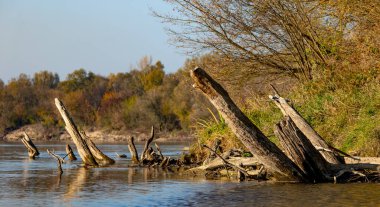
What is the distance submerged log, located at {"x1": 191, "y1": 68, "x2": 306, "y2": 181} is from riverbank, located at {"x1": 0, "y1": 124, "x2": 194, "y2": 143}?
65506mm

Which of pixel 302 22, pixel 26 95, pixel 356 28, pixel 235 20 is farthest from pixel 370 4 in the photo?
pixel 26 95

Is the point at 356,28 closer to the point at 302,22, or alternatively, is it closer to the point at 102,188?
the point at 302,22

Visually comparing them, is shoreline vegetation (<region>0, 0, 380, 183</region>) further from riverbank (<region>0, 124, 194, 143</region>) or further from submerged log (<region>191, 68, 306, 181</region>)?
riverbank (<region>0, 124, 194, 143</region>)

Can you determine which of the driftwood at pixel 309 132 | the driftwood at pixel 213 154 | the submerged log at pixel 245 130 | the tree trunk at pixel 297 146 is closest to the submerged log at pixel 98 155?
the driftwood at pixel 213 154

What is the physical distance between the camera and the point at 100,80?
11919 centimetres

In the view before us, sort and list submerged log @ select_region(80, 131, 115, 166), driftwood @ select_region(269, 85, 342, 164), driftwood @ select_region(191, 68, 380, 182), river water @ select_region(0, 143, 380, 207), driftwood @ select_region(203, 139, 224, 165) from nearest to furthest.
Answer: river water @ select_region(0, 143, 380, 207)
driftwood @ select_region(191, 68, 380, 182)
driftwood @ select_region(269, 85, 342, 164)
driftwood @ select_region(203, 139, 224, 165)
submerged log @ select_region(80, 131, 115, 166)

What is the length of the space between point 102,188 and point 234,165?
3.40m

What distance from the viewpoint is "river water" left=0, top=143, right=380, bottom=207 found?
43.4 feet

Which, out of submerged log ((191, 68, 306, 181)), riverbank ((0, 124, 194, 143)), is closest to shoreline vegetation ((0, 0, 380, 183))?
submerged log ((191, 68, 306, 181))

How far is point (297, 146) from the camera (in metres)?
15.7

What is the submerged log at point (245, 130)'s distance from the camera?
15.2 meters

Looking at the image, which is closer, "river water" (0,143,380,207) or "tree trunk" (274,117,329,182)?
"river water" (0,143,380,207)

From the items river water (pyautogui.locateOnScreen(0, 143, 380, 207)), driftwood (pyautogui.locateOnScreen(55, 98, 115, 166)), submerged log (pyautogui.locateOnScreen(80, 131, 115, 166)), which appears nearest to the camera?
river water (pyautogui.locateOnScreen(0, 143, 380, 207))

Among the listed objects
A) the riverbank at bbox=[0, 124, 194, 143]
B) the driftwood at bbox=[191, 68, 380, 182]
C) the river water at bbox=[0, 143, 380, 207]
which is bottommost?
the river water at bbox=[0, 143, 380, 207]
